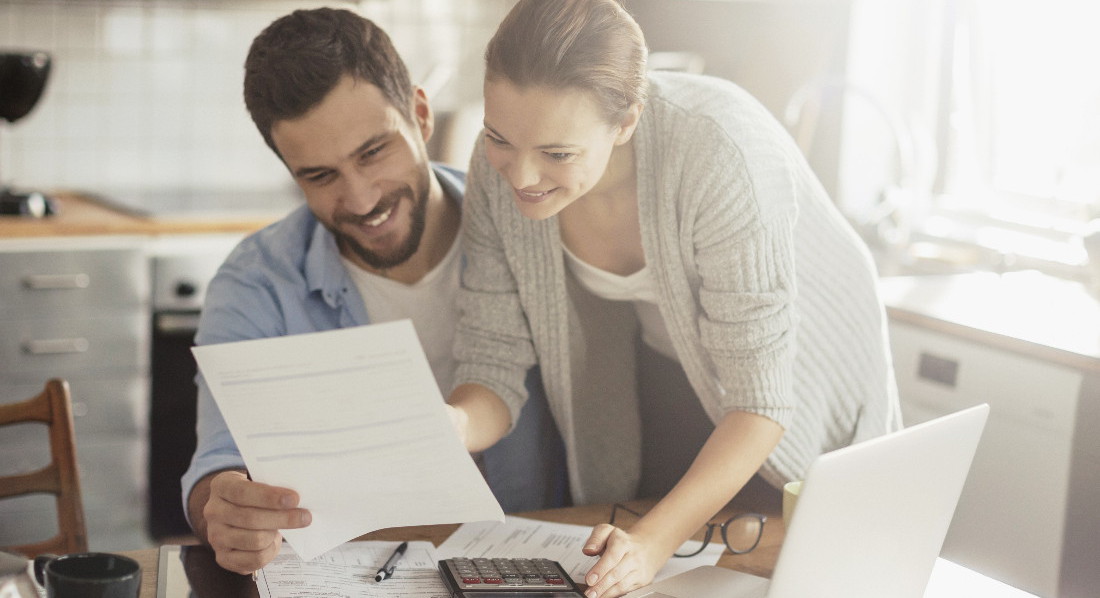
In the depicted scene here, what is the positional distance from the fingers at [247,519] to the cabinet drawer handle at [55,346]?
5.46 ft

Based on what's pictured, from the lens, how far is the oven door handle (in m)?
2.67

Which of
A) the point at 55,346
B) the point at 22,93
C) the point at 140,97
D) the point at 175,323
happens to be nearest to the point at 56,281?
the point at 55,346

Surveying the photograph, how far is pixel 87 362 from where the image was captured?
2641 mm

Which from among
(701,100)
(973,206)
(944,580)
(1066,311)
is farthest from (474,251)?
(973,206)

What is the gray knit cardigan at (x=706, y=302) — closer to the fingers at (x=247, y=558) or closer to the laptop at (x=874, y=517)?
the laptop at (x=874, y=517)

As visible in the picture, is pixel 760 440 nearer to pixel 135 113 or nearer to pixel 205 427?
pixel 205 427

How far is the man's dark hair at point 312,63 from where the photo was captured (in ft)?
4.53

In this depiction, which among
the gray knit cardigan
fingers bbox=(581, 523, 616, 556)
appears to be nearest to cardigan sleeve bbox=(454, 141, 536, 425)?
the gray knit cardigan

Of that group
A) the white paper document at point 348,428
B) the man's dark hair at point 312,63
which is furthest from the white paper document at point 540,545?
the man's dark hair at point 312,63

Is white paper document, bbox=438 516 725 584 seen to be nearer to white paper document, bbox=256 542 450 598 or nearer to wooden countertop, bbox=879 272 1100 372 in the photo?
white paper document, bbox=256 542 450 598

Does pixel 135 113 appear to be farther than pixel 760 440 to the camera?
Yes

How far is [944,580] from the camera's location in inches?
46.8

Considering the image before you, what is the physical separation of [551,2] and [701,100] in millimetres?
245

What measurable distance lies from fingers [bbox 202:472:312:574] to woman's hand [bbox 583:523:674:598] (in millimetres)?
281
